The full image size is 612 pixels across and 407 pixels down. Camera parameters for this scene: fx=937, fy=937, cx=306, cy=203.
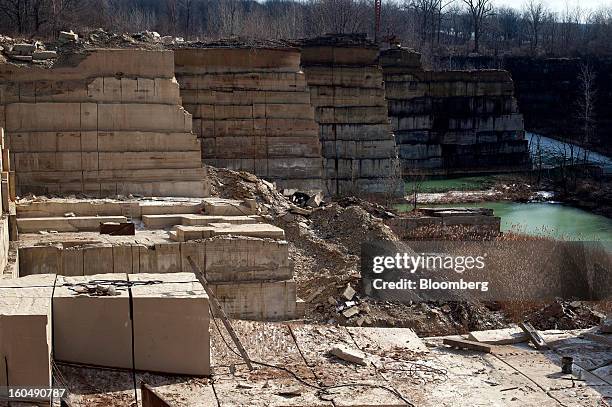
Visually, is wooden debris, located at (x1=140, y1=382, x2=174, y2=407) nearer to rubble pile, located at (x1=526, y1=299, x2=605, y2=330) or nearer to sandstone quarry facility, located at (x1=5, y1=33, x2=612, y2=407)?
sandstone quarry facility, located at (x1=5, y1=33, x2=612, y2=407)

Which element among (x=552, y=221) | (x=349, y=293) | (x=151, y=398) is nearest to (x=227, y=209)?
(x=349, y=293)

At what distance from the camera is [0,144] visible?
16375 millimetres

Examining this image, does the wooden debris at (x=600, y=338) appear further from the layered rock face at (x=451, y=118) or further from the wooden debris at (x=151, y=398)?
the layered rock face at (x=451, y=118)

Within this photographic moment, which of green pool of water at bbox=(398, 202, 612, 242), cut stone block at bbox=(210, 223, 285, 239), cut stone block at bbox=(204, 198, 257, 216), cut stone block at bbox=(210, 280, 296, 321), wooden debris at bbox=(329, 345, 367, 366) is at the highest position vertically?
cut stone block at bbox=(204, 198, 257, 216)

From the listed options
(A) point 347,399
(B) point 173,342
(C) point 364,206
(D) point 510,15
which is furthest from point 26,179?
(D) point 510,15

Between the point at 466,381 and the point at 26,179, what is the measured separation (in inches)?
503

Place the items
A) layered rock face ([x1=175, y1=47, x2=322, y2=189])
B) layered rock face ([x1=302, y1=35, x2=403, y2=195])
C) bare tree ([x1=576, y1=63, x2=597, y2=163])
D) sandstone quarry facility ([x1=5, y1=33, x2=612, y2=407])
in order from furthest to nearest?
bare tree ([x1=576, y1=63, x2=597, y2=163]) → layered rock face ([x1=302, y1=35, x2=403, y2=195]) → layered rock face ([x1=175, y1=47, x2=322, y2=189]) → sandstone quarry facility ([x1=5, y1=33, x2=612, y2=407])

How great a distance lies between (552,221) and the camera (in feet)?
117

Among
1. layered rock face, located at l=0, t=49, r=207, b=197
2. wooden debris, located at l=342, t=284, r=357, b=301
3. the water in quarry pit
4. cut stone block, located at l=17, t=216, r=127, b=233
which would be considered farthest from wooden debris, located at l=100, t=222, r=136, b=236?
the water in quarry pit

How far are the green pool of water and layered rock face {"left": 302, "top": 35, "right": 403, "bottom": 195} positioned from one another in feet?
6.27

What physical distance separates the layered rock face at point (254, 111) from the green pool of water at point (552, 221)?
6711mm

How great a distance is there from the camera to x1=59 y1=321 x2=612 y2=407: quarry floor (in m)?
8.76

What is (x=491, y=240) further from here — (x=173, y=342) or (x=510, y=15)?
(x=510, y=15)

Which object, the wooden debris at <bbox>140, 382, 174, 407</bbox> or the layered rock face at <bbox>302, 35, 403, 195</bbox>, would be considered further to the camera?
the layered rock face at <bbox>302, 35, 403, 195</bbox>
